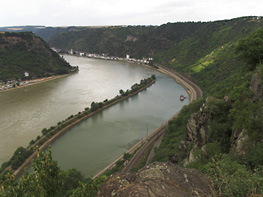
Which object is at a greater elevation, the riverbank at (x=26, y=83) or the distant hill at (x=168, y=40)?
the distant hill at (x=168, y=40)

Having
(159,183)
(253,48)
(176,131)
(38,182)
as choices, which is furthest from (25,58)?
(159,183)

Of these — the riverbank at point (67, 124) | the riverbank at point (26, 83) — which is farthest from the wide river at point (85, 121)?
the riverbank at point (26, 83)

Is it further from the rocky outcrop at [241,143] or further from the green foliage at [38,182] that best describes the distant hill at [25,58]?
the rocky outcrop at [241,143]

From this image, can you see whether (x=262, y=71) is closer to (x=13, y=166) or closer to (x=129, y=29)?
(x=13, y=166)

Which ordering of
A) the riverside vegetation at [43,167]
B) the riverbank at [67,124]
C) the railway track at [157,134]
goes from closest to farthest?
the riverside vegetation at [43,167] → the railway track at [157,134] → the riverbank at [67,124]

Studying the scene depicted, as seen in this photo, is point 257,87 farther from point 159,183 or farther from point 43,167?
point 43,167

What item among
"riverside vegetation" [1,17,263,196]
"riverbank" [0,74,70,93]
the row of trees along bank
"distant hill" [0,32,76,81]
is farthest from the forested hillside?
"distant hill" [0,32,76,81]
